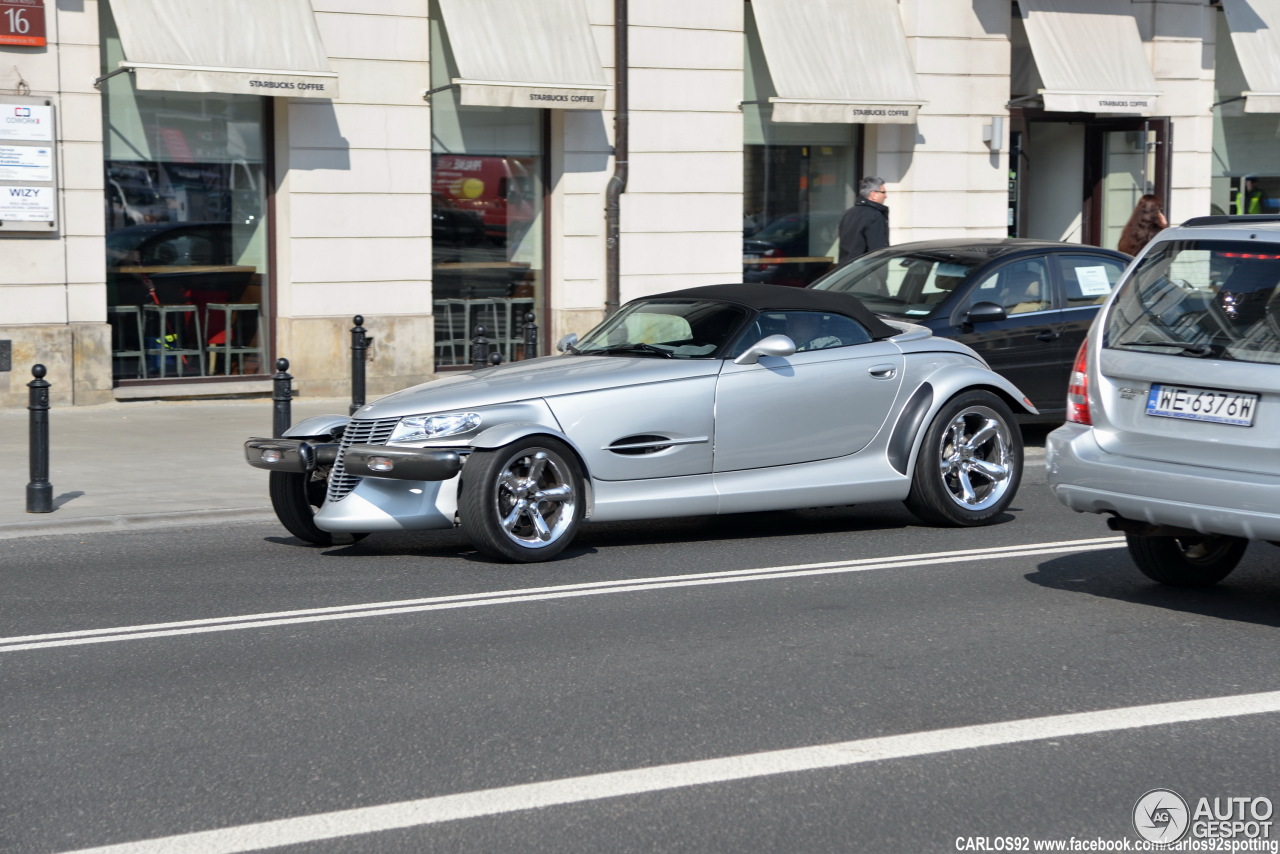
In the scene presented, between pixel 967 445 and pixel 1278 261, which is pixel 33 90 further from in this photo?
pixel 1278 261

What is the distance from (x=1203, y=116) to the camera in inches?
882

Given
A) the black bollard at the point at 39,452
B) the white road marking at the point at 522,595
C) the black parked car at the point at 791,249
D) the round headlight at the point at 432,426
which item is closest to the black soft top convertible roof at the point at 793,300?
the white road marking at the point at 522,595

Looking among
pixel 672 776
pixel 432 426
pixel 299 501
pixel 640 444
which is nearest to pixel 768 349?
pixel 640 444

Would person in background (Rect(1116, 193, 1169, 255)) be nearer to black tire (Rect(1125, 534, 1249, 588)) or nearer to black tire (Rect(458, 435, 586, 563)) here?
black tire (Rect(1125, 534, 1249, 588))

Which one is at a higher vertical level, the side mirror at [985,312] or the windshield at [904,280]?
the windshield at [904,280]

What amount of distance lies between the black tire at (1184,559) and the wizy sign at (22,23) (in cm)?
1120

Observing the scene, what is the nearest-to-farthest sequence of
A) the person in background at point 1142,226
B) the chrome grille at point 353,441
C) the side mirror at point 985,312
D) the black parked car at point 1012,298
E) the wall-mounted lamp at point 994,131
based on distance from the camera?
1. the chrome grille at point 353,441
2. the side mirror at point 985,312
3. the black parked car at point 1012,298
4. the person in background at point 1142,226
5. the wall-mounted lamp at point 994,131

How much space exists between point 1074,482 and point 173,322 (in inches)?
442

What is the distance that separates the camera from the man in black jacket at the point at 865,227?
15.7m

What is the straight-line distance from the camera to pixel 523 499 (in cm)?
823

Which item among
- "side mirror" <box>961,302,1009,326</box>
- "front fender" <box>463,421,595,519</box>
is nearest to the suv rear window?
"front fender" <box>463,421,595,519</box>

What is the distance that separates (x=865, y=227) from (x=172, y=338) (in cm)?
682

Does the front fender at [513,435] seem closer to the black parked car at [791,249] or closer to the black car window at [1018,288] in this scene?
the black car window at [1018,288]

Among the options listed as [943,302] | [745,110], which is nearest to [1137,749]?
[943,302]
